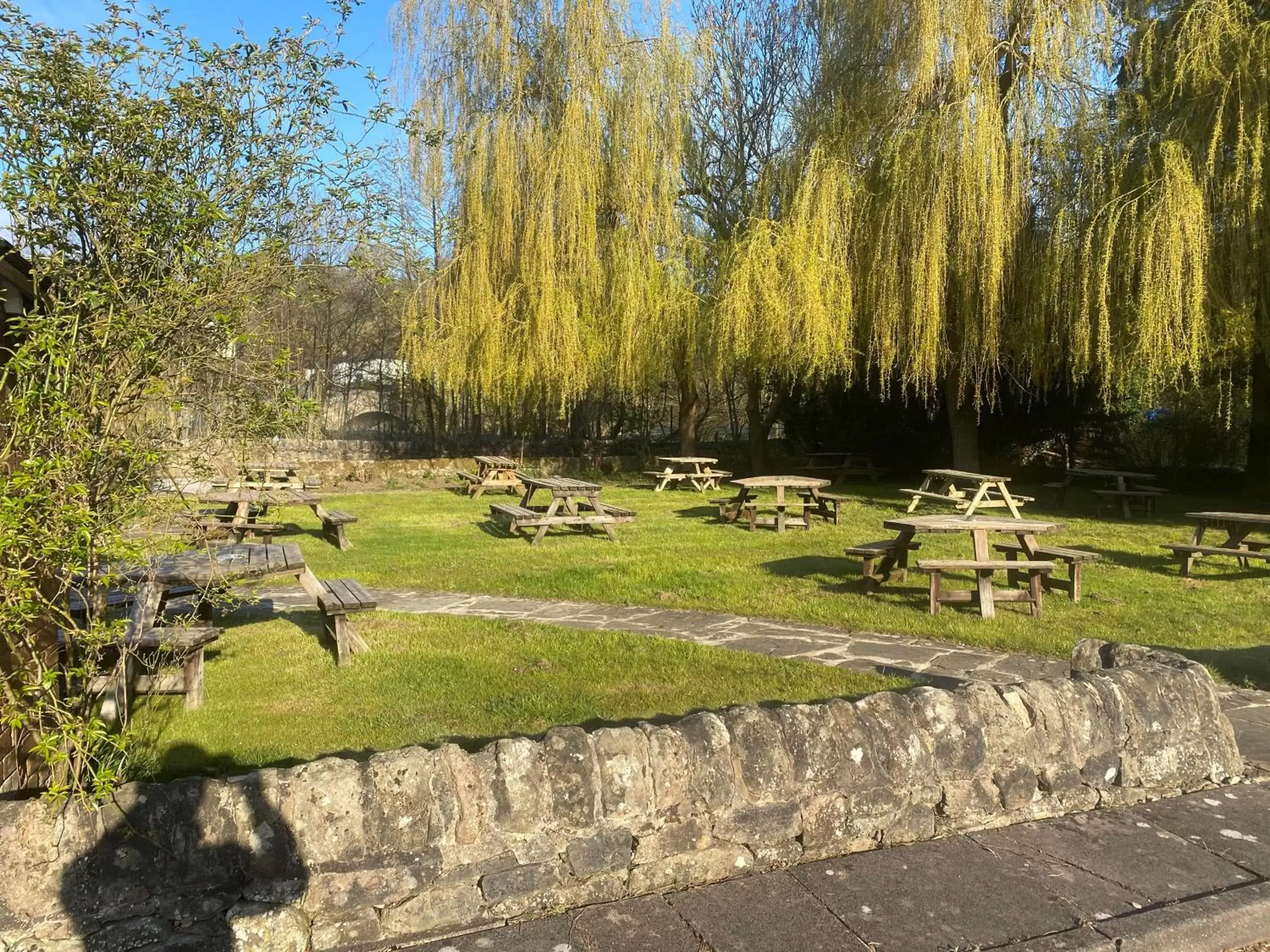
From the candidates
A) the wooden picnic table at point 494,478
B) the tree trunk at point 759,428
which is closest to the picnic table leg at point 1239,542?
the wooden picnic table at point 494,478

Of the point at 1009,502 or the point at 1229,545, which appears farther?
the point at 1009,502

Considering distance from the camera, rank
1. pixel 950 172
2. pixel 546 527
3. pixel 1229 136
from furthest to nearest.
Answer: pixel 950 172 < pixel 1229 136 < pixel 546 527

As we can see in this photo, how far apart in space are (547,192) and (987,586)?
42.8 feet

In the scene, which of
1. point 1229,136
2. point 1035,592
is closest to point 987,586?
point 1035,592

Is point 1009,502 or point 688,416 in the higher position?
point 688,416

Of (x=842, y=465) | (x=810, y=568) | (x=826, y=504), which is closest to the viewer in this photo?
(x=810, y=568)

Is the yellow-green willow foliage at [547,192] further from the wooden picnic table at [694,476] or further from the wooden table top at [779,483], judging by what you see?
the wooden table top at [779,483]

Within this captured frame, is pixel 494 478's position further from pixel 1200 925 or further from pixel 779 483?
pixel 1200 925

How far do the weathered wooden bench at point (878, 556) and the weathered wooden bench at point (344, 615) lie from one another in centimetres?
450

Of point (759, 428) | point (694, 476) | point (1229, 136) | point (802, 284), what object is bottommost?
point (694, 476)

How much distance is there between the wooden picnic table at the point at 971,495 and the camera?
12773 millimetres

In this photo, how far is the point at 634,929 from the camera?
275 centimetres

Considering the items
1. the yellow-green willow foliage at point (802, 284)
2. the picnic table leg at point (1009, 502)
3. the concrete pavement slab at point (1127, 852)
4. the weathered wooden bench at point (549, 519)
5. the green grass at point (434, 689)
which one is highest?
the yellow-green willow foliage at point (802, 284)

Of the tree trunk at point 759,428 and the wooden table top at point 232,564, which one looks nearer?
the wooden table top at point 232,564
